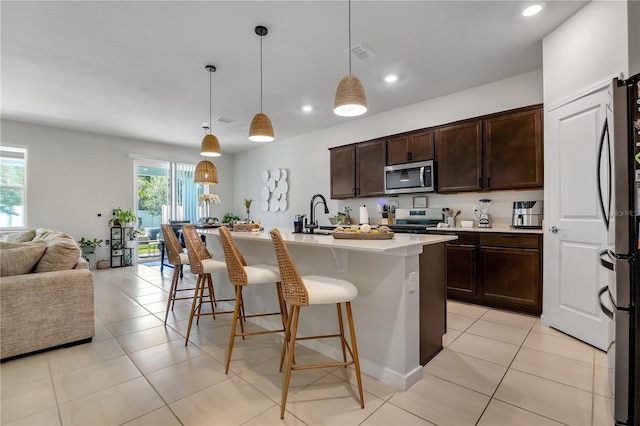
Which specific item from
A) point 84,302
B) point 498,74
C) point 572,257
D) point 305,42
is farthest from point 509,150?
point 84,302

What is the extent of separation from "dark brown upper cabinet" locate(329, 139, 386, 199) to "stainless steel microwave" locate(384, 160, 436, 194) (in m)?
0.17

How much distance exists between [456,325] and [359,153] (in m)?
3.14

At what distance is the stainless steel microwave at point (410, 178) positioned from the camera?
416 centimetres

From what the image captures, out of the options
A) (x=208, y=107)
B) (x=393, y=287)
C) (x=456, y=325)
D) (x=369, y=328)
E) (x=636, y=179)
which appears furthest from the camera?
(x=208, y=107)

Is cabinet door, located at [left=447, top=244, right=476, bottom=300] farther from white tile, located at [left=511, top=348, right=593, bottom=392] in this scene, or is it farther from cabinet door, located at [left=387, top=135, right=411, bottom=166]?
cabinet door, located at [left=387, top=135, right=411, bottom=166]

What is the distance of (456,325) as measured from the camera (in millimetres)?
2953

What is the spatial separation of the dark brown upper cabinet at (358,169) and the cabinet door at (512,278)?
1.92m

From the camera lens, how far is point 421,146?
432 cm

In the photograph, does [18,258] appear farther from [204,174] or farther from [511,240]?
[511,240]

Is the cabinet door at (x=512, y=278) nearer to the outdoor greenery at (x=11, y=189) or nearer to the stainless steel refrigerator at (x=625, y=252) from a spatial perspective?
the stainless steel refrigerator at (x=625, y=252)

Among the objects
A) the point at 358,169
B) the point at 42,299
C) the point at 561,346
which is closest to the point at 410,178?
the point at 358,169

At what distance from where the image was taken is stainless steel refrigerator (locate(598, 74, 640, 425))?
142 cm

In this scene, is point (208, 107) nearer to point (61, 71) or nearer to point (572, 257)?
point (61, 71)

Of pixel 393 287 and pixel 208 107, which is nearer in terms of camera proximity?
pixel 393 287
